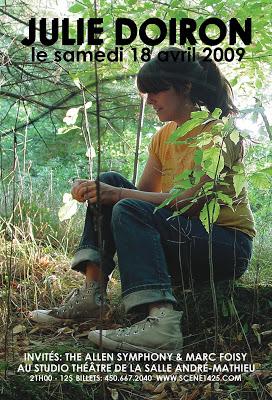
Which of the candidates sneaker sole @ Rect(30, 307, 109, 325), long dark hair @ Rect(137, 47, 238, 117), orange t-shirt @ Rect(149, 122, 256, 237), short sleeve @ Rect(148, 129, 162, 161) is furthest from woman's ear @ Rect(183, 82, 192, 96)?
sneaker sole @ Rect(30, 307, 109, 325)

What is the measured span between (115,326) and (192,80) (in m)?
1.00

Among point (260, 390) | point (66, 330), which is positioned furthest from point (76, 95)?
point (260, 390)

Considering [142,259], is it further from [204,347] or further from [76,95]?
[76,95]

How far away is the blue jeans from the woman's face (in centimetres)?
42

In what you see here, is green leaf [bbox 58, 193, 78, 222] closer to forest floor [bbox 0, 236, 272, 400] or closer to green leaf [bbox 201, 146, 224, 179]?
forest floor [bbox 0, 236, 272, 400]

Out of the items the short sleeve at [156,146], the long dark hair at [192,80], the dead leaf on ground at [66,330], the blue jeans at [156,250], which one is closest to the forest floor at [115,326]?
the dead leaf on ground at [66,330]

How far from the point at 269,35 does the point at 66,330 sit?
5.07 feet

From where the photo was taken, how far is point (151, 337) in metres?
1.67

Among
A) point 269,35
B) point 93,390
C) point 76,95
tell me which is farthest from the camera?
point 76,95

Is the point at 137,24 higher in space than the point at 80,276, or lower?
higher

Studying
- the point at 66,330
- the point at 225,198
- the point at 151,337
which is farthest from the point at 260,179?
the point at 66,330

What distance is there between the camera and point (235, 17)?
7.20 ft

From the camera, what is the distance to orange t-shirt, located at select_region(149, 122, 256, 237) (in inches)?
73.0

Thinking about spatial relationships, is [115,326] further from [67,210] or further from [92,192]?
[67,210]
